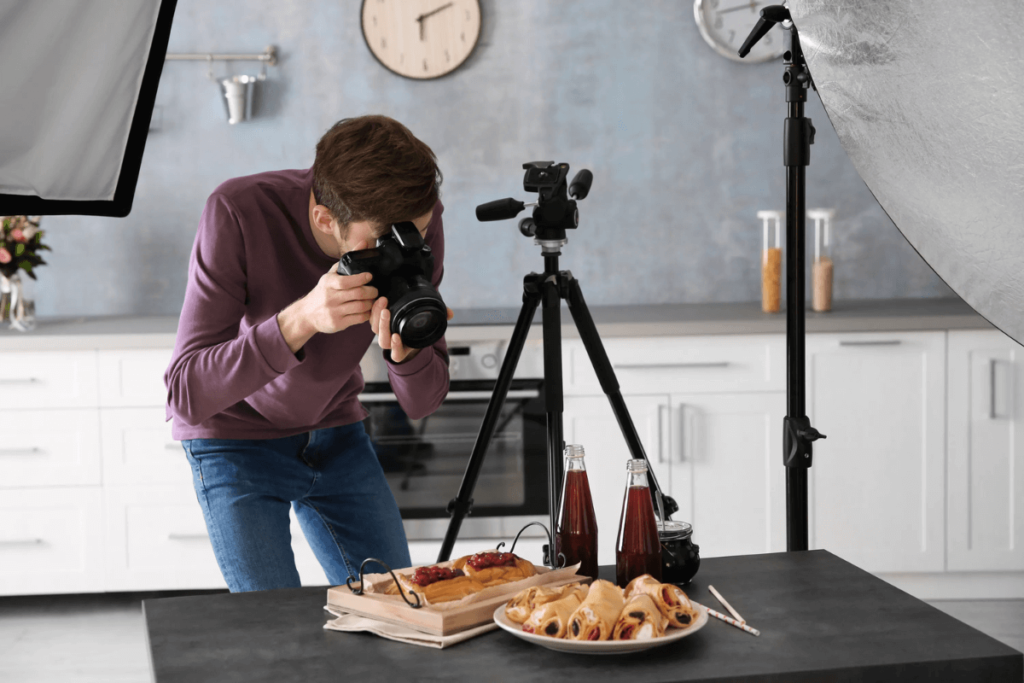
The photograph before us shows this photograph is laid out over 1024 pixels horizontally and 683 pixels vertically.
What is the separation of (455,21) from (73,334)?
5.25ft

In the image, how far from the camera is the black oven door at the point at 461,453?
282 centimetres

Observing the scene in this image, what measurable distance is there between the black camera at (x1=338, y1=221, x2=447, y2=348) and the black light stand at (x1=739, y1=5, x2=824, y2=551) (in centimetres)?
50

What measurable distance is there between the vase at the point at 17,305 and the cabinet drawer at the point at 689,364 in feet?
5.41

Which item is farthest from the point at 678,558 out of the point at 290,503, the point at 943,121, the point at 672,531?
the point at 290,503

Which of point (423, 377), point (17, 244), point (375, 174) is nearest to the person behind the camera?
point (375, 174)

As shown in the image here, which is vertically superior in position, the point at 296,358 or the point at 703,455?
the point at 296,358

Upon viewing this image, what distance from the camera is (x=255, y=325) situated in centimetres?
135

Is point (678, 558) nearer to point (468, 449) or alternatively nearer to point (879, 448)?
point (468, 449)

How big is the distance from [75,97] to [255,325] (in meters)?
0.77

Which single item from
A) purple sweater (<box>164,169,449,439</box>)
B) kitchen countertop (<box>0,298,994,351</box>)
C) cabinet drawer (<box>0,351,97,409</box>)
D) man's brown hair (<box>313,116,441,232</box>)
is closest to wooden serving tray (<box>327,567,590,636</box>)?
purple sweater (<box>164,169,449,439</box>)

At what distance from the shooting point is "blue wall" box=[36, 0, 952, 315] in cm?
330

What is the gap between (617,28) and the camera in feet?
10.8

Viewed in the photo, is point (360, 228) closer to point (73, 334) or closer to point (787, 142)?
point (787, 142)

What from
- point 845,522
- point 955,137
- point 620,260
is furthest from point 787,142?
point 620,260
